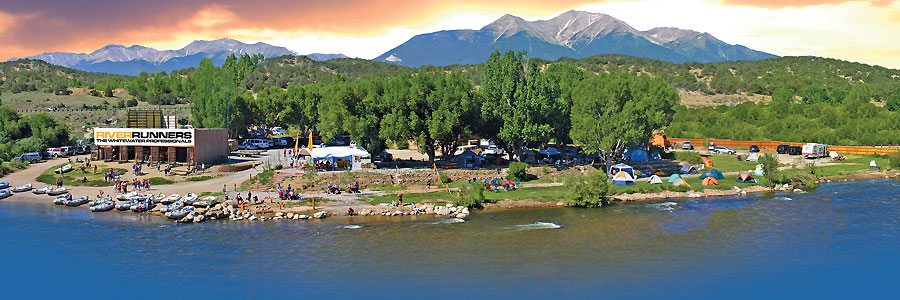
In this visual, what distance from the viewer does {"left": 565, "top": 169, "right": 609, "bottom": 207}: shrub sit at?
4759 cm

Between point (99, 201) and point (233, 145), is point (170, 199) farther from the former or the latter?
point (233, 145)

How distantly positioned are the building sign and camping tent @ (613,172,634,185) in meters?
40.6

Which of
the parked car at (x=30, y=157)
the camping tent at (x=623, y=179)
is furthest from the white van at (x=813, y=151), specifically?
the parked car at (x=30, y=157)

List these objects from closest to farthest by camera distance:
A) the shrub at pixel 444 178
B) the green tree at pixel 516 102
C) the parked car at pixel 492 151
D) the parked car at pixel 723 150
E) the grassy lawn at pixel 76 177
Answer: the shrub at pixel 444 178 < the grassy lawn at pixel 76 177 < the green tree at pixel 516 102 < the parked car at pixel 492 151 < the parked car at pixel 723 150

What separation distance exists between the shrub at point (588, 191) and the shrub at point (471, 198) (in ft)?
22.5

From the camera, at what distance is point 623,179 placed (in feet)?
180

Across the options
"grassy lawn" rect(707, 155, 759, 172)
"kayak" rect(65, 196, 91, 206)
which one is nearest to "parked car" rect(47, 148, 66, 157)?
"kayak" rect(65, 196, 91, 206)

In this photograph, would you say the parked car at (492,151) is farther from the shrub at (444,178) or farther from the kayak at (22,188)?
the kayak at (22,188)

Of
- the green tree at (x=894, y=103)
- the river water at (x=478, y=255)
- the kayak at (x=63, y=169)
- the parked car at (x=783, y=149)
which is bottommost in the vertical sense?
the river water at (x=478, y=255)

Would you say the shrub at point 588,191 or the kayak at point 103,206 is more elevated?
the shrub at point 588,191

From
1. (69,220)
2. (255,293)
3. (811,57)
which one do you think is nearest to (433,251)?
(255,293)

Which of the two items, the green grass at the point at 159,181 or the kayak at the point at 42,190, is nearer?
the kayak at the point at 42,190

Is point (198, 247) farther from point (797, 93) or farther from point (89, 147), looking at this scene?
point (797, 93)

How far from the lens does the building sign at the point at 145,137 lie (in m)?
61.3
